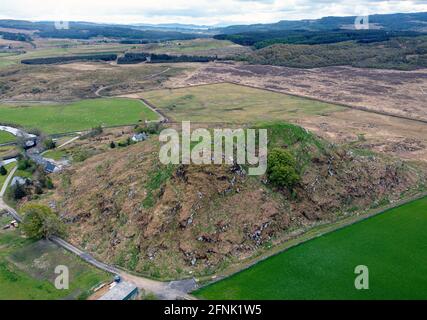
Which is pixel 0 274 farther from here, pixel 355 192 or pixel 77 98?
pixel 77 98

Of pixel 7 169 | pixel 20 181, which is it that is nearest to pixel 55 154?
pixel 7 169

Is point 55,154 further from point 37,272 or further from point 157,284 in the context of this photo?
point 157,284

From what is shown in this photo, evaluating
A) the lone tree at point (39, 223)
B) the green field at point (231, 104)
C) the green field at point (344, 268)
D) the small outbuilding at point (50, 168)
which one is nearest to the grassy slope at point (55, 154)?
the small outbuilding at point (50, 168)

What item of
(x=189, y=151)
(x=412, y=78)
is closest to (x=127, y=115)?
(x=189, y=151)

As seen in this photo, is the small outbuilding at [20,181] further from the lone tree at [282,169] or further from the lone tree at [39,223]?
the lone tree at [282,169]

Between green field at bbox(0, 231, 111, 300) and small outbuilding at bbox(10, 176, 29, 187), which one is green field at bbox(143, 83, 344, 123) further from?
green field at bbox(0, 231, 111, 300)

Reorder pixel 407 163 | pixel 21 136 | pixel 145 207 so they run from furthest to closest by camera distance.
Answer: pixel 21 136 < pixel 407 163 < pixel 145 207

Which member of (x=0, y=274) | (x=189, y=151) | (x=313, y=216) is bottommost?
(x=0, y=274)
